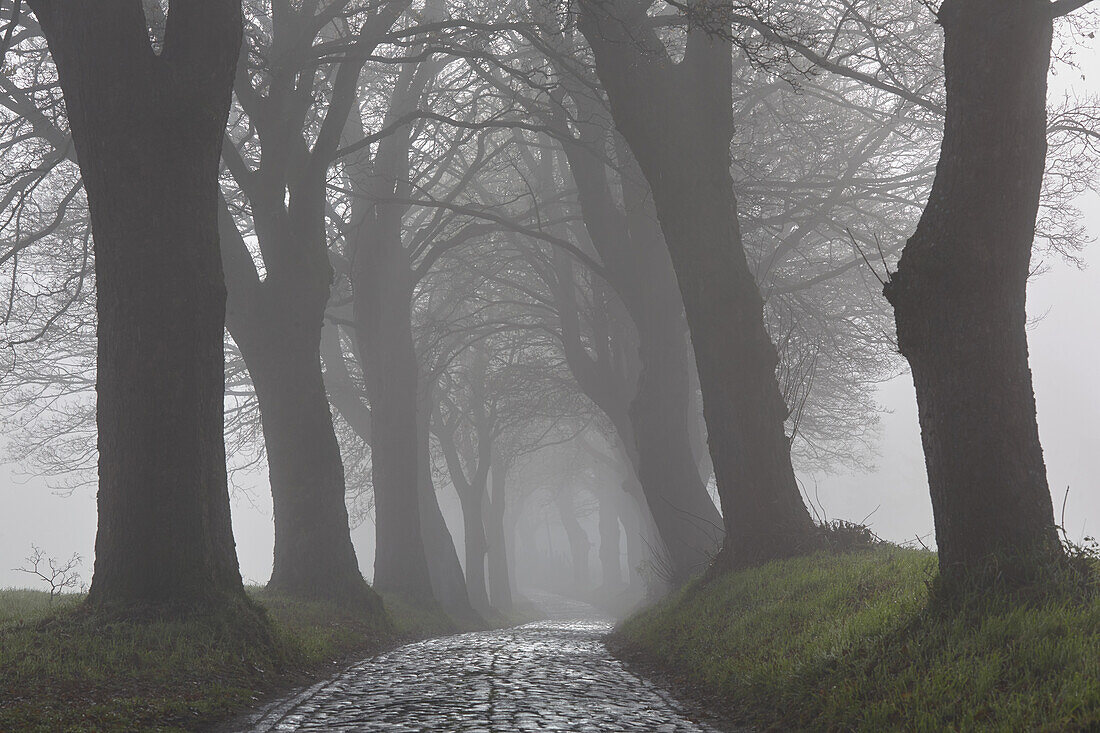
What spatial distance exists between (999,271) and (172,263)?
6.49m

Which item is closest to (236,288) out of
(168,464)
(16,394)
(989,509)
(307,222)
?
(307,222)

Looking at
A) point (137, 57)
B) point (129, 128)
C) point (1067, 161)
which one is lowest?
point (129, 128)

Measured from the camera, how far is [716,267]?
1075 cm

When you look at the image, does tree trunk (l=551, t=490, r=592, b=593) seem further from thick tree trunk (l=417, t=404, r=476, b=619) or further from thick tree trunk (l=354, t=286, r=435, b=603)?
thick tree trunk (l=354, t=286, r=435, b=603)

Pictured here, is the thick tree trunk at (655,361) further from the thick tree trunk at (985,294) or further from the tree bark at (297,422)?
the thick tree trunk at (985,294)

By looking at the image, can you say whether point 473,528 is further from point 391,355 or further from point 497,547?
point 391,355

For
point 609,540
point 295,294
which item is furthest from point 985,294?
point 609,540

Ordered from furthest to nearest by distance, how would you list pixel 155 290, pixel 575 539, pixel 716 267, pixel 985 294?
pixel 575 539 → pixel 716 267 → pixel 155 290 → pixel 985 294

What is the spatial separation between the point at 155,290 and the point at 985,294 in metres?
6.48

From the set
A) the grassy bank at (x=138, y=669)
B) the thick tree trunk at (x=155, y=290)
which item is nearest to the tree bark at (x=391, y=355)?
the grassy bank at (x=138, y=669)

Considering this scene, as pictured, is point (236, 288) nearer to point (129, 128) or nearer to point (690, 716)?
point (129, 128)

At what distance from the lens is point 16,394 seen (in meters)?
23.0

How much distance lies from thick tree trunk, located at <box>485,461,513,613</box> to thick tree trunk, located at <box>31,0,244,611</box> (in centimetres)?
2663

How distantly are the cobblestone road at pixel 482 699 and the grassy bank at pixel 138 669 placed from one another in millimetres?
418
